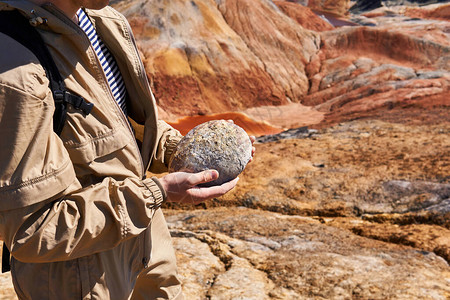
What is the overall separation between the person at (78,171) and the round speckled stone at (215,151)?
22cm

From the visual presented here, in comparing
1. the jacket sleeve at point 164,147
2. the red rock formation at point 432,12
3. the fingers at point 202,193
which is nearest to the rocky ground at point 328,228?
the jacket sleeve at point 164,147

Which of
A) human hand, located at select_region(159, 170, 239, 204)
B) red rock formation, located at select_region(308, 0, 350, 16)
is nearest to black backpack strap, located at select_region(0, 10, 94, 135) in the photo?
human hand, located at select_region(159, 170, 239, 204)

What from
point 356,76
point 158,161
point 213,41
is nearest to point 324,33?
point 356,76

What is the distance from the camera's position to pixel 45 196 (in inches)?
46.2

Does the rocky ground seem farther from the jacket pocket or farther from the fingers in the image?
the jacket pocket

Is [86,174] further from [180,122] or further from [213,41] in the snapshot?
[213,41]

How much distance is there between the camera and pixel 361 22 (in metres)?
28.0

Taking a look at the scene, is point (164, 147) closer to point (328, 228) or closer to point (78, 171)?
point (78, 171)

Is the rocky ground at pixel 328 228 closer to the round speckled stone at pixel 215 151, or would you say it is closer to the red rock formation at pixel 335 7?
the round speckled stone at pixel 215 151

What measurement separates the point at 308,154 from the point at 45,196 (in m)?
5.62

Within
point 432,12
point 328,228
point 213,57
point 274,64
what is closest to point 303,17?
point 274,64

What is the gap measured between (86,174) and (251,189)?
3.73 m

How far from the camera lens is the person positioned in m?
1.13

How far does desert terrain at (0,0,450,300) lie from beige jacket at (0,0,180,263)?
1444mm
